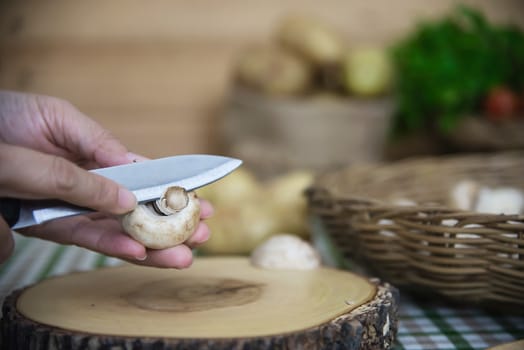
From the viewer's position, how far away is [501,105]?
5.90ft

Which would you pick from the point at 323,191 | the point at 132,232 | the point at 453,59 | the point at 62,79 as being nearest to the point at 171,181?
the point at 132,232

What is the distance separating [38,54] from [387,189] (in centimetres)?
146

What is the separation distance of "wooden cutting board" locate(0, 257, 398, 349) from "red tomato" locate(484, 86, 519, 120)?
112cm

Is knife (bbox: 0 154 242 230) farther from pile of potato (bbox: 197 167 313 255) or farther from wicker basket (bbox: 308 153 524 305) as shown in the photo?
pile of potato (bbox: 197 167 313 255)

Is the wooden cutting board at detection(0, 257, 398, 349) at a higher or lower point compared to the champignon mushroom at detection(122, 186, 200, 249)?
lower

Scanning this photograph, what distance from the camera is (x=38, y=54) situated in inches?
86.4

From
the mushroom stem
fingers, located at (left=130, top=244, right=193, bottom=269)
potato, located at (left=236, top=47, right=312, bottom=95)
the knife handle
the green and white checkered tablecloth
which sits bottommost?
the green and white checkered tablecloth

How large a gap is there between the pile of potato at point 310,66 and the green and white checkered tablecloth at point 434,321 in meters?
0.91

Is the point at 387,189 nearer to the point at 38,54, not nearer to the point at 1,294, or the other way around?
the point at 1,294

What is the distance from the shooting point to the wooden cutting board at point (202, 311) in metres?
0.63

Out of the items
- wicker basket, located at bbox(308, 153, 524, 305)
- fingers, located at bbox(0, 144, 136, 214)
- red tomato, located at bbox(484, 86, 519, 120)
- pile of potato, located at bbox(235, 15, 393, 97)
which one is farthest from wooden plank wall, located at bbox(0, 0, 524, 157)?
fingers, located at bbox(0, 144, 136, 214)

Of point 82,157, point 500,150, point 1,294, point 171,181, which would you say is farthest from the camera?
point 500,150

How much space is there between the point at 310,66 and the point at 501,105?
0.56 meters

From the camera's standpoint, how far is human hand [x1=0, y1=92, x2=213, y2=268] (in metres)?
0.63
